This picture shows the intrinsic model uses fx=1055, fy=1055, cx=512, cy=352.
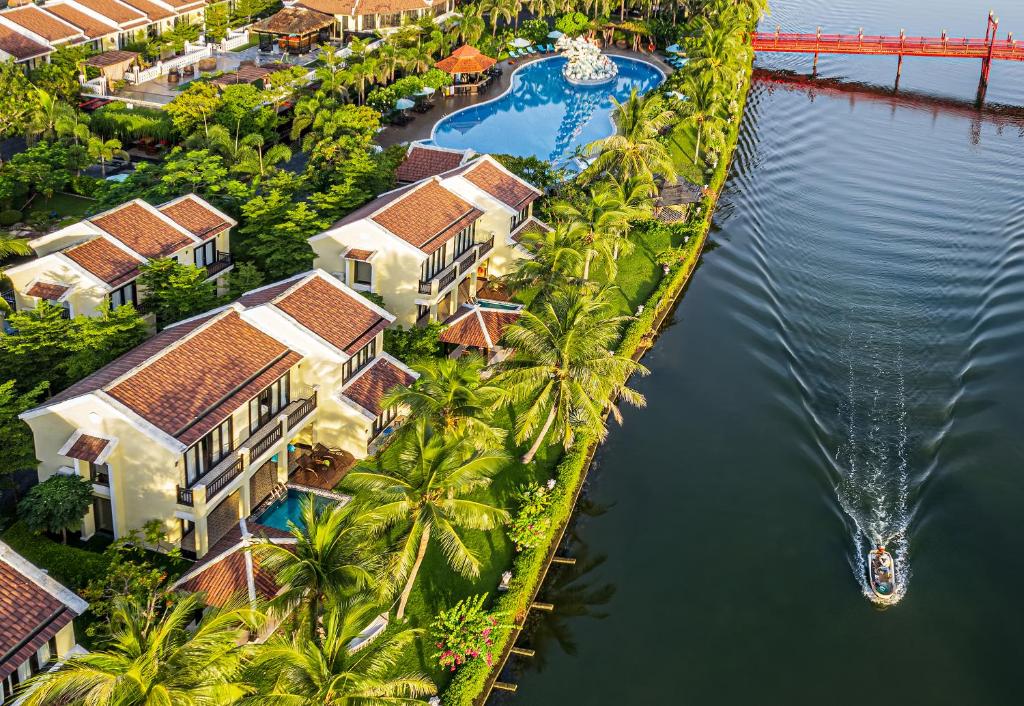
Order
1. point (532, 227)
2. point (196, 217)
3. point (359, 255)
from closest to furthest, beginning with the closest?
point (359, 255) → point (196, 217) → point (532, 227)

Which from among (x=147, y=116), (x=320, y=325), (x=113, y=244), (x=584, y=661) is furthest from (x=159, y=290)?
(x=147, y=116)

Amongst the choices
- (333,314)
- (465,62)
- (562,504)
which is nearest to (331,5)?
(465,62)

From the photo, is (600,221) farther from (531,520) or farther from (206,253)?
(206,253)

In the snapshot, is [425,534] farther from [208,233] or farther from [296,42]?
[296,42]

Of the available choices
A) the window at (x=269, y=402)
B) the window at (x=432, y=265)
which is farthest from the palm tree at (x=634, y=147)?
the window at (x=269, y=402)

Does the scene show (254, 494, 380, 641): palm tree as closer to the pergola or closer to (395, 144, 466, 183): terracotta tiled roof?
(395, 144, 466, 183): terracotta tiled roof

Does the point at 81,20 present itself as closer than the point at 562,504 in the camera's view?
No
